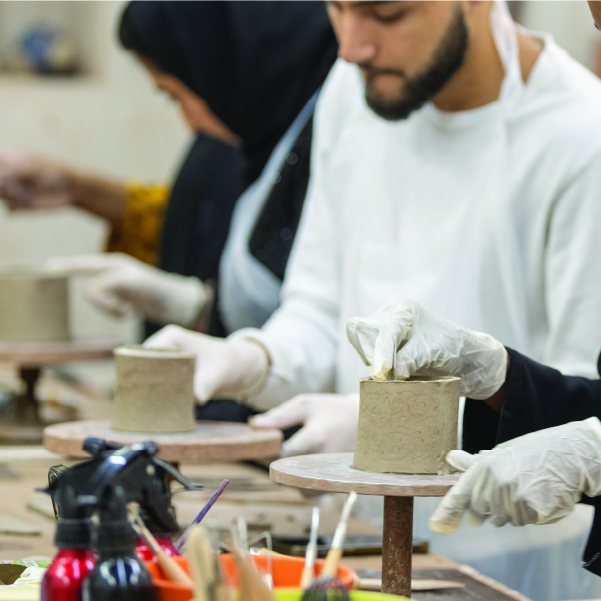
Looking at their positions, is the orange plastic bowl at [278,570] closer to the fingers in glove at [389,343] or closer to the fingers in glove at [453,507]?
the fingers in glove at [453,507]

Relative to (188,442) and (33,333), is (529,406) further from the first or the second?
(33,333)

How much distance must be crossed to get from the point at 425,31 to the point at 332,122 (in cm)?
61

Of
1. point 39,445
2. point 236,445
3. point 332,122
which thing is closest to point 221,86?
point 332,122

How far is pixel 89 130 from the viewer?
5.96 meters

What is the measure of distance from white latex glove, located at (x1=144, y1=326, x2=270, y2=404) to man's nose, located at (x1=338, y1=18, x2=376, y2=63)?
0.74 meters

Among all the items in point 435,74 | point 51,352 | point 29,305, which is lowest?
point 51,352

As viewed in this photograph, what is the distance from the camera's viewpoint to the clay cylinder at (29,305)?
121 inches

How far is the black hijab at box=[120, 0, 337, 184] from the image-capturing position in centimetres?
325

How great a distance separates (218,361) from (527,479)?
109 centimetres

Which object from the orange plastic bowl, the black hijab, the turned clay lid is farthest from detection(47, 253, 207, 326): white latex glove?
the orange plastic bowl

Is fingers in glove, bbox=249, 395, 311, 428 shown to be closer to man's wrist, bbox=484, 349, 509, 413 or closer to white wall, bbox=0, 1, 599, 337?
man's wrist, bbox=484, 349, 509, 413

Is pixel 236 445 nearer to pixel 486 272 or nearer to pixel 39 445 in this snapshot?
pixel 486 272

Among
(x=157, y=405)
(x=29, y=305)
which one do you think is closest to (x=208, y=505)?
(x=157, y=405)

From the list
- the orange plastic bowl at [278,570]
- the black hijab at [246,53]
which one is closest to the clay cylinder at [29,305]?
the black hijab at [246,53]
